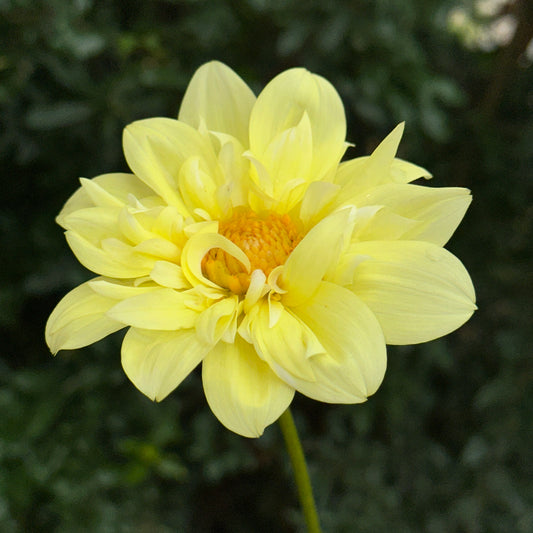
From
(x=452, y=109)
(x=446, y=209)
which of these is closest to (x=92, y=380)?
(x=446, y=209)

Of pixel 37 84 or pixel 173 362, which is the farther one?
pixel 37 84

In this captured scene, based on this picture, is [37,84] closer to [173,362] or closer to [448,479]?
[173,362]

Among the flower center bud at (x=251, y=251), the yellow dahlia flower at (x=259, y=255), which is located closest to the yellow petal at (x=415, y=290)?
the yellow dahlia flower at (x=259, y=255)

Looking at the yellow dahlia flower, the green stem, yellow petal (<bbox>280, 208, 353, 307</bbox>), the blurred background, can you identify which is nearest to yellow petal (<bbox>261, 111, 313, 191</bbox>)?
the yellow dahlia flower

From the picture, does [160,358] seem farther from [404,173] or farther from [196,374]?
[196,374]

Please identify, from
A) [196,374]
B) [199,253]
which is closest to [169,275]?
[199,253]

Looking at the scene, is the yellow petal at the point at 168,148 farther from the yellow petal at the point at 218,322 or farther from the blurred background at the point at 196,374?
the blurred background at the point at 196,374
